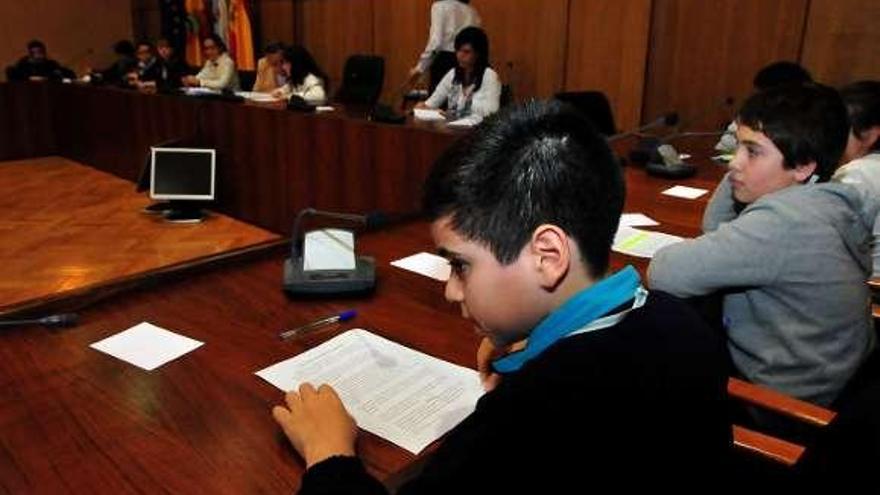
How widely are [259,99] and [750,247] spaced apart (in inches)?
169

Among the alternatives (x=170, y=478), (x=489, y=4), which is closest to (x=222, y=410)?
(x=170, y=478)

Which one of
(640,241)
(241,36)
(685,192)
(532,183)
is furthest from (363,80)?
(532,183)

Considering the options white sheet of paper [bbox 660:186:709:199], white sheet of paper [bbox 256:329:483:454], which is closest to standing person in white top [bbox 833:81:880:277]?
white sheet of paper [bbox 660:186:709:199]

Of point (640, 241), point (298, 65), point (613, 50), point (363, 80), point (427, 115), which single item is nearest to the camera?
point (640, 241)

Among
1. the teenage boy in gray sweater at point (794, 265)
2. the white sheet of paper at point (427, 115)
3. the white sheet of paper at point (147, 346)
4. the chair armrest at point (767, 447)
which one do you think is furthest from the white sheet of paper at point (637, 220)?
the white sheet of paper at point (427, 115)

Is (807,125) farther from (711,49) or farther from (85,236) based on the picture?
(85,236)

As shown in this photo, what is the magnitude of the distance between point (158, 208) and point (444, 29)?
2.65 meters

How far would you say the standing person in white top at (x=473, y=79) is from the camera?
183 inches

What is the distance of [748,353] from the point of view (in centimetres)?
150

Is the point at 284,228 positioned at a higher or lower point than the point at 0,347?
lower

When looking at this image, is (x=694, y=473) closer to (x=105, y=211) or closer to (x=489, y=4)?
(x=105, y=211)

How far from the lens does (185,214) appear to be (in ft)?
16.1

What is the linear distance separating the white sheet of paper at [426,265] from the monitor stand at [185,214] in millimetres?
3474

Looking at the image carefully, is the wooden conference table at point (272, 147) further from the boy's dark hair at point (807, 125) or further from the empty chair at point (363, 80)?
the boy's dark hair at point (807, 125)
